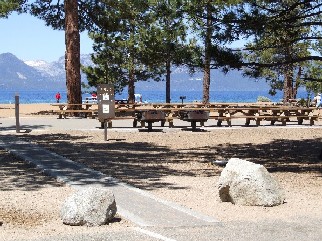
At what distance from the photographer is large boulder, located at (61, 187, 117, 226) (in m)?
7.61

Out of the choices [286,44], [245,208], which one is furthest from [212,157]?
[245,208]

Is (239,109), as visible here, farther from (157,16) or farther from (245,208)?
(245,208)

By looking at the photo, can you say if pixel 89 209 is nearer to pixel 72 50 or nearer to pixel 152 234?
pixel 152 234

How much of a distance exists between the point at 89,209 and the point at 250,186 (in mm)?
2669

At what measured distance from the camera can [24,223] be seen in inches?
305

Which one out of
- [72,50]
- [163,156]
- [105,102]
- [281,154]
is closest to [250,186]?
[163,156]

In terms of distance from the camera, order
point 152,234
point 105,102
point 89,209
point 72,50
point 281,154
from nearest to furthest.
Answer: point 152,234 → point 89,209 → point 281,154 → point 105,102 → point 72,50

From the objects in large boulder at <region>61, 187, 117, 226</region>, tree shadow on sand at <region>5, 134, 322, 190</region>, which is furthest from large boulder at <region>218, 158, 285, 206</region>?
large boulder at <region>61, 187, 117, 226</region>

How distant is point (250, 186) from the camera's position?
29.5 ft

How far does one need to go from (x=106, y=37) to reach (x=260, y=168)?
35230 millimetres

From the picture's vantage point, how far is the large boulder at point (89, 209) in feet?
25.0

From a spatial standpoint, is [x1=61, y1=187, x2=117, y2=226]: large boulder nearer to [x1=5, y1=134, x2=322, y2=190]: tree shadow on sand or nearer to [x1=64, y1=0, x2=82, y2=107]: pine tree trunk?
[x1=5, y1=134, x2=322, y2=190]: tree shadow on sand

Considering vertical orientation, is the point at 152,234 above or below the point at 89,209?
below

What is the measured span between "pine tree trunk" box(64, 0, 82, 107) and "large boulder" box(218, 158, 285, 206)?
74.6 feet
